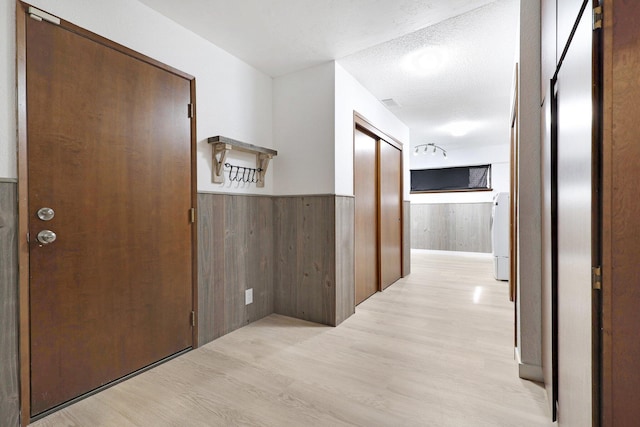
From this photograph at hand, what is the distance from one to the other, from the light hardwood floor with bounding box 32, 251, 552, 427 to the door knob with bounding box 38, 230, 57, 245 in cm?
87

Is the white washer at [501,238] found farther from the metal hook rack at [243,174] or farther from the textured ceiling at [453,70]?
the metal hook rack at [243,174]

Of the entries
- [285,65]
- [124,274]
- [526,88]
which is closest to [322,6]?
[285,65]

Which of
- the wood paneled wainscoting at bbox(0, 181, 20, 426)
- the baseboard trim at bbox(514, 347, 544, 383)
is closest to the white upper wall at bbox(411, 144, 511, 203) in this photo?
the baseboard trim at bbox(514, 347, 544, 383)

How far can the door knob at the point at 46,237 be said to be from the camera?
4.78 feet

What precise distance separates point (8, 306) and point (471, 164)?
7.26 meters

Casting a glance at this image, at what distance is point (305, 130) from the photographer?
2771mm

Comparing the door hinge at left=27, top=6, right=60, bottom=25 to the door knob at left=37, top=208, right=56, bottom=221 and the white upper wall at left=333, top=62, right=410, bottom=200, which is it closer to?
the door knob at left=37, top=208, right=56, bottom=221

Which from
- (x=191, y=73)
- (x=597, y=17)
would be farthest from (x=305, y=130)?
(x=597, y=17)

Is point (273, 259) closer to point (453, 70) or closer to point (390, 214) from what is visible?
point (390, 214)

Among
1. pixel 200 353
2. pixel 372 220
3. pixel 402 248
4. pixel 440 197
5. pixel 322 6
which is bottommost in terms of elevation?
pixel 200 353

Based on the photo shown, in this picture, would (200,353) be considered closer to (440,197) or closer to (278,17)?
(278,17)

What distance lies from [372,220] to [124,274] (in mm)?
2578

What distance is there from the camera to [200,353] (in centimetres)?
215

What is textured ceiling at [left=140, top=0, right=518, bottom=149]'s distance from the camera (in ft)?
6.41
